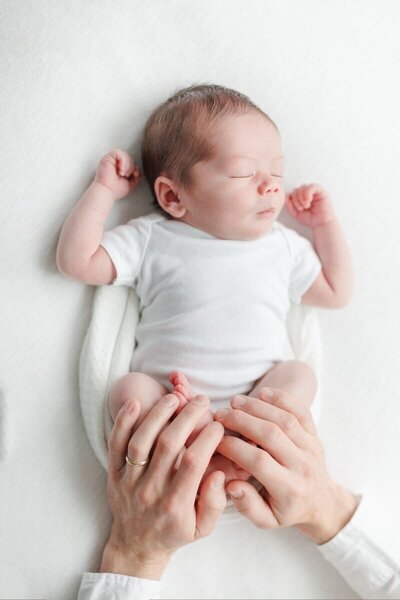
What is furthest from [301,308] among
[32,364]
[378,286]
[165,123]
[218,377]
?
[32,364]

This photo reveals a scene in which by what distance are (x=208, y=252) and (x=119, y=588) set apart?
72 centimetres

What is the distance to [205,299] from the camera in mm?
1452

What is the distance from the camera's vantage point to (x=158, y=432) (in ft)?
4.22

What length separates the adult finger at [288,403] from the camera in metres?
1.31

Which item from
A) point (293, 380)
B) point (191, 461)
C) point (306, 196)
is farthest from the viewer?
point (306, 196)

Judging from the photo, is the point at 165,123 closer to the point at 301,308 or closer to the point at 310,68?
the point at 310,68

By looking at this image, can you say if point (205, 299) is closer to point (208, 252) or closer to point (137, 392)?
point (208, 252)

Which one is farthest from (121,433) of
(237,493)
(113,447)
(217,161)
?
(217,161)

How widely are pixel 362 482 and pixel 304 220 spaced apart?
0.62 m

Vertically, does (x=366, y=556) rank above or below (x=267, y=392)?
below

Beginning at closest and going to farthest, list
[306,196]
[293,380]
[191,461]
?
[191,461] → [293,380] → [306,196]

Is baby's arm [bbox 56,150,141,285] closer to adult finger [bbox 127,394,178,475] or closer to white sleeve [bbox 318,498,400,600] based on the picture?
adult finger [bbox 127,394,178,475]

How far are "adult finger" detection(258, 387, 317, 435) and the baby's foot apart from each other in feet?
0.48

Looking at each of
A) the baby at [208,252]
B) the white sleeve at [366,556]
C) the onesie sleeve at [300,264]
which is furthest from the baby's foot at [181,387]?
the white sleeve at [366,556]
